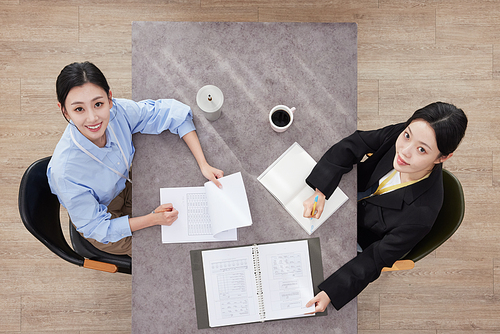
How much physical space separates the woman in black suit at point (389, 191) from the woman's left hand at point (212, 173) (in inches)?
12.8

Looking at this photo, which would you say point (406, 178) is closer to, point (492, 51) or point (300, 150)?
point (300, 150)

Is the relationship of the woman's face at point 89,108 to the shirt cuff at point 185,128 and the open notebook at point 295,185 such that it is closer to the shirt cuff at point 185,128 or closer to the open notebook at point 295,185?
the shirt cuff at point 185,128

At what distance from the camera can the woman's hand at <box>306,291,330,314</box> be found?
46.9 inches

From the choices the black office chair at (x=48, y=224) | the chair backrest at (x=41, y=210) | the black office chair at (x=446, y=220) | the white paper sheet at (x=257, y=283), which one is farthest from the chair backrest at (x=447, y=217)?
the chair backrest at (x=41, y=210)

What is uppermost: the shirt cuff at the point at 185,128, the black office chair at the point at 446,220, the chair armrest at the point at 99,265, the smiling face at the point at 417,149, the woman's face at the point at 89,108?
the woman's face at the point at 89,108

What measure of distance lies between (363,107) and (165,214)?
142cm

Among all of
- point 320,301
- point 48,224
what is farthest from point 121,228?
point 320,301

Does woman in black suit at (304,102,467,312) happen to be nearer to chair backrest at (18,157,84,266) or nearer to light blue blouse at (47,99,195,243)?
light blue blouse at (47,99,195,243)

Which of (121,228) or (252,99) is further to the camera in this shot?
(252,99)

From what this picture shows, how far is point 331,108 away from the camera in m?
1.31

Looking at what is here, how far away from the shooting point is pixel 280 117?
1257 millimetres

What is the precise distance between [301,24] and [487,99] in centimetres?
145

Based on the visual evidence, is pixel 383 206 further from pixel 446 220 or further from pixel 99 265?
pixel 99 265

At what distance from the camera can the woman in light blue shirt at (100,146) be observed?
1062 millimetres
